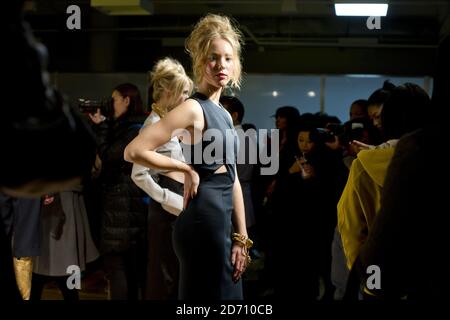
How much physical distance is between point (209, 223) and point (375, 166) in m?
0.47

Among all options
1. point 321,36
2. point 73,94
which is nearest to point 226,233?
point 73,94

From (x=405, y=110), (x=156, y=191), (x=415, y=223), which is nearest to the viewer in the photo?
(x=415, y=223)

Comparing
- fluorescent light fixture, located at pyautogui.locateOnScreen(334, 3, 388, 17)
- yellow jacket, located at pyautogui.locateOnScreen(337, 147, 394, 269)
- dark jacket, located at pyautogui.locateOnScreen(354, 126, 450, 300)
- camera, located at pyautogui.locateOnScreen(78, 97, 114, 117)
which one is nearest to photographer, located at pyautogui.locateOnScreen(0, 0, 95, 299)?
dark jacket, located at pyautogui.locateOnScreen(354, 126, 450, 300)

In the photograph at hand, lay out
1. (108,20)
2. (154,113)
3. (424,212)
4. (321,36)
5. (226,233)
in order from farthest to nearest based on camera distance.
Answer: (321,36), (108,20), (154,113), (226,233), (424,212)

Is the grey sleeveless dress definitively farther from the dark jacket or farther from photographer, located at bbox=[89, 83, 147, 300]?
photographer, located at bbox=[89, 83, 147, 300]

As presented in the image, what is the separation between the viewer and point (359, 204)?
1748mm

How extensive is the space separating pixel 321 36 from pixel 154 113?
4.75 metres

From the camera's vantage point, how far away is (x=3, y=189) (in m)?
1.01

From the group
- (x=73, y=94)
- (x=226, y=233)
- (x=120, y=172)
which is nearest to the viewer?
(x=226, y=233)

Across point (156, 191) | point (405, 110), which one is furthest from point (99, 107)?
point (405, 110)

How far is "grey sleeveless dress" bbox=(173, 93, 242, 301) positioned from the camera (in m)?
1.80

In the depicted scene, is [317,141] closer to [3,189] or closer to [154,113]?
[154,113]

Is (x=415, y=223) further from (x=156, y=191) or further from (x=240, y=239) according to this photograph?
(x=156, y=191)

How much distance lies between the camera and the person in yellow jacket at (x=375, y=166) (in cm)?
161
